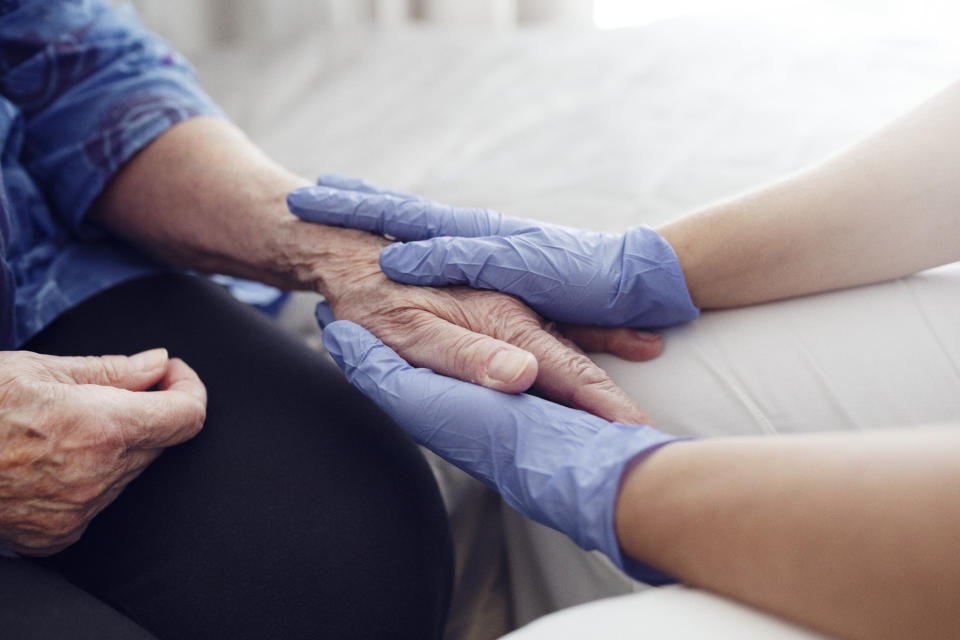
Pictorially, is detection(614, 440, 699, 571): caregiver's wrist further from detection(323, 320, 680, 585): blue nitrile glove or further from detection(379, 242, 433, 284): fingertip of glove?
detection(379, 242, 433, 284): fingertip of glove

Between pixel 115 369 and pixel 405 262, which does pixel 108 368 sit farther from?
pixel 405 262

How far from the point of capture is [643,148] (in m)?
1.36

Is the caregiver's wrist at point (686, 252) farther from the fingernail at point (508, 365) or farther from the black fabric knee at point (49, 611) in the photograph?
the black fabric knee at point (49, 611)

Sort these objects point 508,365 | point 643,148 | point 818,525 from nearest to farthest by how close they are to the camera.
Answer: point 818,525
point 508,365
point 643,148

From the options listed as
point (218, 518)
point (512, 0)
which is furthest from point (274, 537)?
Answer: point (512, 0)

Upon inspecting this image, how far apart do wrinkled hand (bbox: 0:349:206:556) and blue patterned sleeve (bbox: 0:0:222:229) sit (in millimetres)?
352

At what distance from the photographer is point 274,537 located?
707 mm

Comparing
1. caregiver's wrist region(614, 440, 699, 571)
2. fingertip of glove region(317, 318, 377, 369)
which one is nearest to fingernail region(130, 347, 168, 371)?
fingertip of glove region(317, 318, 377, 369)

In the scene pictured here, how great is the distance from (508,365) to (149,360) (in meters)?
0.40

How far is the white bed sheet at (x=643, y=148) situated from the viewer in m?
0.75

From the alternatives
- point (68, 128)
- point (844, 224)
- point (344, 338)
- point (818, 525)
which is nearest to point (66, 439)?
point (344, 338)

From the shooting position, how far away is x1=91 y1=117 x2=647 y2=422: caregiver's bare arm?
76cm

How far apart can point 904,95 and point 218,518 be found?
146 cm

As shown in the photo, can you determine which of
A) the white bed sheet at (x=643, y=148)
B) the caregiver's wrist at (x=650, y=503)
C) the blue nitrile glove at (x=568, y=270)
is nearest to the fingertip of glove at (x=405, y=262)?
the blue nitrile glove at (x=568, y=270)
